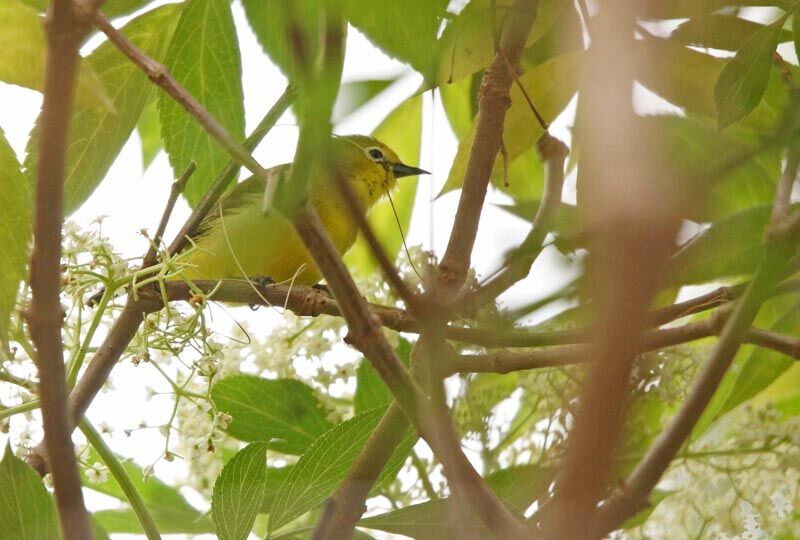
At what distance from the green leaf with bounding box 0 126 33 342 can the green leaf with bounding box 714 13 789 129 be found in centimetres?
55

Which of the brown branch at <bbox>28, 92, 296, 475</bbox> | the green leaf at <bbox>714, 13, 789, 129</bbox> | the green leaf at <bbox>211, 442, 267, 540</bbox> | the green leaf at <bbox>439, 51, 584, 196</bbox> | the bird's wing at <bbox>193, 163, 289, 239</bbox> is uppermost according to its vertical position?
the bird's wing at <bbox>193, 163, 289, 239</bbox>

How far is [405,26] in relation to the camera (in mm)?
557

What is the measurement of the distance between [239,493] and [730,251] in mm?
460

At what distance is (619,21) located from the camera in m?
0.31

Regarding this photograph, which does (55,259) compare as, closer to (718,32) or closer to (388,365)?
(388,365)

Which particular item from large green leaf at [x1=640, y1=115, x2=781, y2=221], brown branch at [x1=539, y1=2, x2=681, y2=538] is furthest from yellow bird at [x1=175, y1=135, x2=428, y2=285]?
brown branch at [x1=539, y1=2, x2=681, y2=538]

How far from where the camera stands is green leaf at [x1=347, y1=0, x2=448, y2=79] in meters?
0.51

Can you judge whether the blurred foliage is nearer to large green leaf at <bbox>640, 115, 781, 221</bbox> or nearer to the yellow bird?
large green leaf at <bbox>640, 115, 781, 221</bbox>

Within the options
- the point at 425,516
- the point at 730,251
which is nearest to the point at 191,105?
the point at 730,251

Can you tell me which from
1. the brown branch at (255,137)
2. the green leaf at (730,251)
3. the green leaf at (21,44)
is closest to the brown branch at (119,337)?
the brown branch at (255,137)

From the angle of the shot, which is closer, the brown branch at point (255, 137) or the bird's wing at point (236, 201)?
the brown branch at point (255, 137)

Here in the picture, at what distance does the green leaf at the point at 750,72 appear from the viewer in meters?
0.87

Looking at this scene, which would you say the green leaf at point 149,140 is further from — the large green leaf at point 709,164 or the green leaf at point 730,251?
the green leaf at point 730,251

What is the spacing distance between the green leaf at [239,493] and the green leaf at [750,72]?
0.49 m
